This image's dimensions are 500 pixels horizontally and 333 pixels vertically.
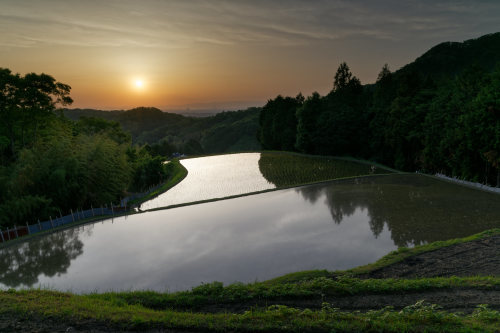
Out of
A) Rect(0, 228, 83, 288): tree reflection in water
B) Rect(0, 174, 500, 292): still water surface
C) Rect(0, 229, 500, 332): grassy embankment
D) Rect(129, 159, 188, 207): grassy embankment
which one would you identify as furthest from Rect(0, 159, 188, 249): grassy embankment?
Rect(0, 229, 500, 332): grassy embankment

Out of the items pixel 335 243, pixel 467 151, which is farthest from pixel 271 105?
pixel 335 243

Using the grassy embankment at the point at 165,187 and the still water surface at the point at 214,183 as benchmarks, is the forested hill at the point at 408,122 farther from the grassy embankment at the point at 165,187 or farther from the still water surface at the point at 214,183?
the grassy embankment at the point at 165,187

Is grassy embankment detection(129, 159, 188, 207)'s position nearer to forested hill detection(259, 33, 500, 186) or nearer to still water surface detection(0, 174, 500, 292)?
still water surface detection(0, 174, 500, 292)

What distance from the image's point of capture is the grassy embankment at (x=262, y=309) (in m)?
6.24

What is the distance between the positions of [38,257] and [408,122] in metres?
37.9

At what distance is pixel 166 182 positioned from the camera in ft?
115

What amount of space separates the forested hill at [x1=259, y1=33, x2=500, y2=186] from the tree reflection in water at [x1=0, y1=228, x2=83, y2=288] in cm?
2863

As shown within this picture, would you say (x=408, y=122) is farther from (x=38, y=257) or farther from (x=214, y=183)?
(x=38, y=257)

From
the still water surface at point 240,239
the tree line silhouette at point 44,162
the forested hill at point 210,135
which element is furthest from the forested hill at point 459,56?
the tree line silhouette at point 44,162

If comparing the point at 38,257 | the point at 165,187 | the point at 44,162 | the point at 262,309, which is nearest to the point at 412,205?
the point at 262,309

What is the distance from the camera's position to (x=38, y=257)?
1420 centimetres

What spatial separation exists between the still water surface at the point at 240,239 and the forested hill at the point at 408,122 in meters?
6.04

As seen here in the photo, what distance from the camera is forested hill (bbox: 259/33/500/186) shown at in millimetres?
24422

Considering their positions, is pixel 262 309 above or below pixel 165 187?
above
